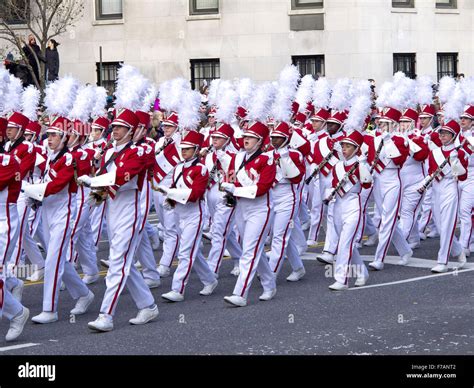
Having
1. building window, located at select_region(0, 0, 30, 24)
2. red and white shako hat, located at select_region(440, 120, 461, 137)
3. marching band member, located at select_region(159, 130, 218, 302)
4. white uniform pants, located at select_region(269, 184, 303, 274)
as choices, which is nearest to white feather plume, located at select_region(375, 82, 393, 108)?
red and white shako hat, located at select_region(440, 120, 461, 137)

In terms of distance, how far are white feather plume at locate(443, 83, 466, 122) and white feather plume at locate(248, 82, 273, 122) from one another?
2.88 metres

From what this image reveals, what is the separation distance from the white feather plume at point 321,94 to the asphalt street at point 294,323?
14.7 ft

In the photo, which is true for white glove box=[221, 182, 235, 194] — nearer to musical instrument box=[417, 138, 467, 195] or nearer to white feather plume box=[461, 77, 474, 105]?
musical instrument box=[417, 138, 467, 195]

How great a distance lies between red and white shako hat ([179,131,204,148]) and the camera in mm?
12812

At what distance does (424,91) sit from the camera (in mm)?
17797

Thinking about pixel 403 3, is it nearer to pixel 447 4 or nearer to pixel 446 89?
pixel 447 4

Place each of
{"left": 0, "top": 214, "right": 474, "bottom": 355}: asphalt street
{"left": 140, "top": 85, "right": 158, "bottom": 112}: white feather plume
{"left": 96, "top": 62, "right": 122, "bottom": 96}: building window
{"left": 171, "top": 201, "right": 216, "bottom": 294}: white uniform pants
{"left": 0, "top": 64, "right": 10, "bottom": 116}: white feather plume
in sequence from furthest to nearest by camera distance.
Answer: {"left": 96, "top": 62, "right": 122, "bottom": 96}: building window, {"left": 171, "top": 201, "right": 216, "bottom": 294}: white uniform pants, {"left": 140, "top": 85, "right": 158, "bottom": 112}: white feather plume, {"left": 0, "top": 64, "right": 10, "bottom": 116}: white feather plume, {"left": 0, "top": 214, "right": 474, "bottom": 355}: asphalt street

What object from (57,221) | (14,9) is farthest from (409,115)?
(14,9)

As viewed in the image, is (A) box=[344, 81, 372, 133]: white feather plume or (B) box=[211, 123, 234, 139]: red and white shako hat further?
(B) box=[211, 123, 234, 139]: red and white shako hat

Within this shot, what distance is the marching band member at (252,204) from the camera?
1217 cm

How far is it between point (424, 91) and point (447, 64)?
20455 millimetres

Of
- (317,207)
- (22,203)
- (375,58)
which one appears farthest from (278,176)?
(375,58)
